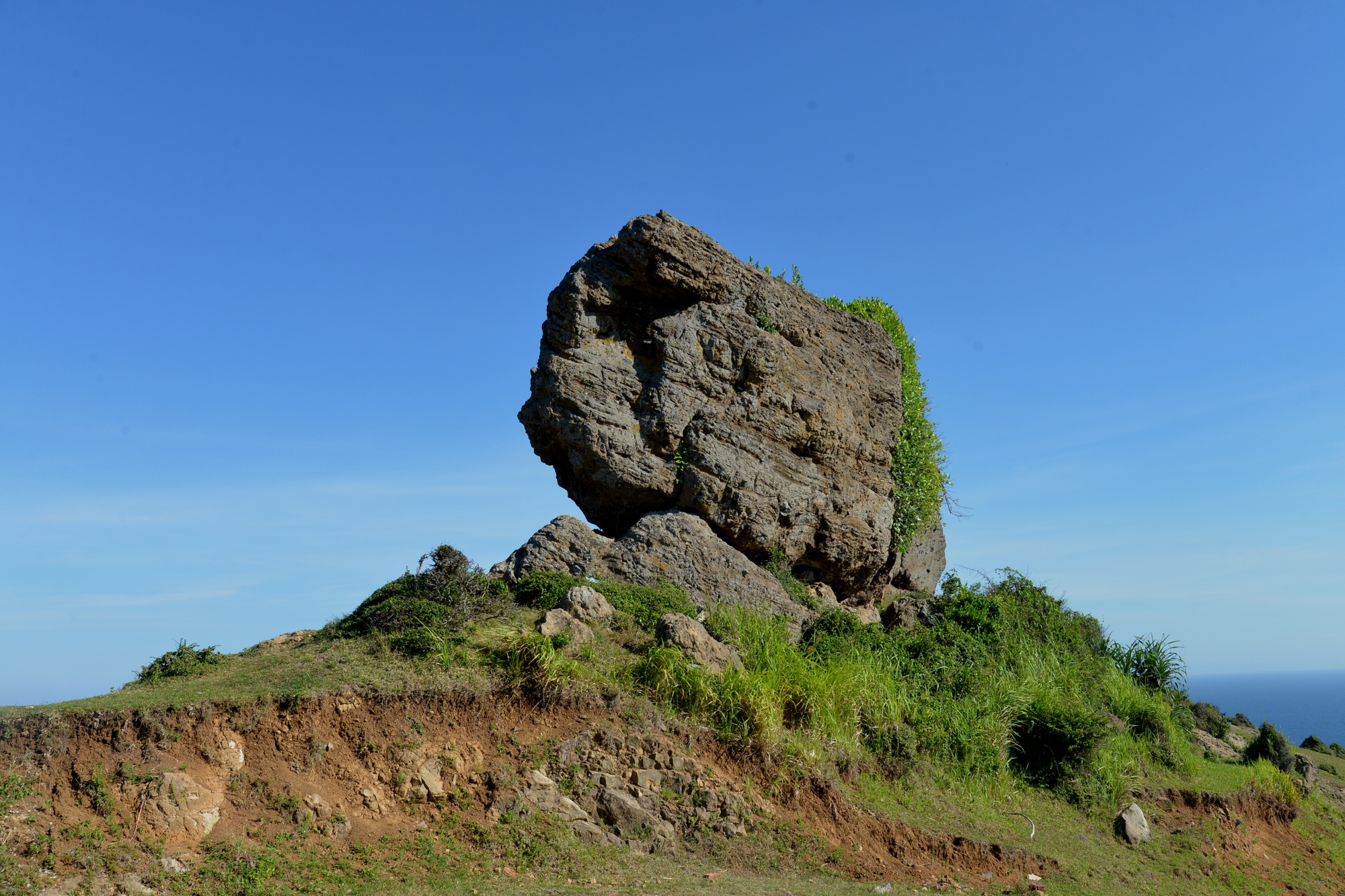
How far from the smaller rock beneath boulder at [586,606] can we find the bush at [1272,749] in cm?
1498

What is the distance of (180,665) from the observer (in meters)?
11.1

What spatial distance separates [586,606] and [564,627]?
801mm

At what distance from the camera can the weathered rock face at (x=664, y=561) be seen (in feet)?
48.1

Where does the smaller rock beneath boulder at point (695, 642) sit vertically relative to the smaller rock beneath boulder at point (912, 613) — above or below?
below

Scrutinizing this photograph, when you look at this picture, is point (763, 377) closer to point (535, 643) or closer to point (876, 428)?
point (876, 428)

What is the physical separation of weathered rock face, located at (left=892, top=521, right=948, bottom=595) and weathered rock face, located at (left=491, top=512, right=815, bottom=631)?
21.6 ft

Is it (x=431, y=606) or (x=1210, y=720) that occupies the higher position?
(x=431, y=606)

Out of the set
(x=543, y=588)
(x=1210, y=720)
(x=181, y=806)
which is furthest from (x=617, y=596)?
(x=1210, y=720)

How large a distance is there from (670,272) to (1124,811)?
11862mm

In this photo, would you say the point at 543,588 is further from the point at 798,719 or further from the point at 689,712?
the point at 798,719

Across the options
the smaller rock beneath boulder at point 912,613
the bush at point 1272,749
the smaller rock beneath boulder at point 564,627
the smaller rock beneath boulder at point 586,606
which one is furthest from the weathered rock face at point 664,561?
the bush at point 1272,749

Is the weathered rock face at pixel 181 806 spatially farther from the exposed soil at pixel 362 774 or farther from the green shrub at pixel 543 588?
the green shrub at pixel 543 588

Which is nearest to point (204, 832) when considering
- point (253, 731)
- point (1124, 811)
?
point (253, 731)

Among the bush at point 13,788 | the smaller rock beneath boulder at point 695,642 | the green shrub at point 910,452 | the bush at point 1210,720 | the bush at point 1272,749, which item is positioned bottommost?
the bush at point 1272,749
